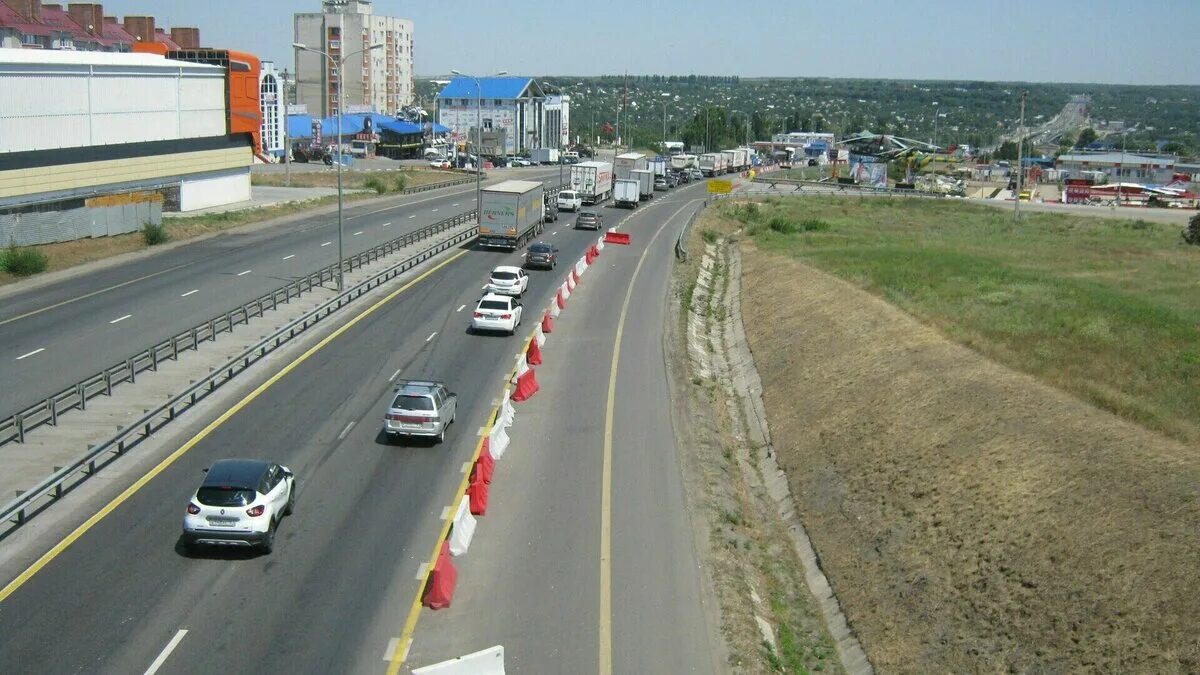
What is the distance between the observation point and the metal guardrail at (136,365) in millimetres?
26047

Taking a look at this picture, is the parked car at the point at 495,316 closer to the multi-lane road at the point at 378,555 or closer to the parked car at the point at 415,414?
the multi-lane road at the point at 378,555

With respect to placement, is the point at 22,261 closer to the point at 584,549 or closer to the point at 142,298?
the point at 142,298

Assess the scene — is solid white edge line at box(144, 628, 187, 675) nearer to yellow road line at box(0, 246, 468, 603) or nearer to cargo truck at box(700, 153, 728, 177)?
yellow road line at box(0, 246, 468, 603)

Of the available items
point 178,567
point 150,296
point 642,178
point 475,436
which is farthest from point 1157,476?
point 642,178

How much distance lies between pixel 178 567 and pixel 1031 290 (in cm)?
3719

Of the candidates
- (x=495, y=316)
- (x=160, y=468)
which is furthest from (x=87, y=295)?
(x=160, y=468)

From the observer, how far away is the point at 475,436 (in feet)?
91.0

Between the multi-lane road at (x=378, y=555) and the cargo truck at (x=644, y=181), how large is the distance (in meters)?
66.1

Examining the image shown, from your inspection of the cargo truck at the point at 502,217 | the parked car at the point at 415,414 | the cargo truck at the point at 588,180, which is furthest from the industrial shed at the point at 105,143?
the parked car at the point at 415,414

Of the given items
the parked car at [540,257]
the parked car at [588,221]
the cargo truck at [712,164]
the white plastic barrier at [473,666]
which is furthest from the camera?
the cargo truck at [712,164]

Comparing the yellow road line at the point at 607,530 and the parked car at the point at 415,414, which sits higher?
the parked car at the point at 415,414

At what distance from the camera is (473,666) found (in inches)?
578

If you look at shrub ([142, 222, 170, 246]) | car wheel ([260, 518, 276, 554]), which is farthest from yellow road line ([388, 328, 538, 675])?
shrub ([142, 222, 170, 246])

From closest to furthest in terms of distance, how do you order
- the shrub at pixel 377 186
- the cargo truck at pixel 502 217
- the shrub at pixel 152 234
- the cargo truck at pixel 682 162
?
the shrub at pixel 152 234, the cargo truck at pixel 502 217, the shrub at pixel 377 186, the cargo truck at pixel 682 162
